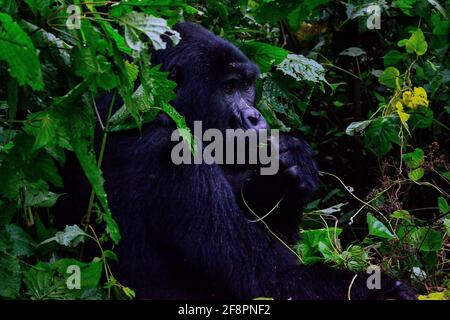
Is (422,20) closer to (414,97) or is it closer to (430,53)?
(430,53)

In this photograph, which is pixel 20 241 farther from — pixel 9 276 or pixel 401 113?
pixel 401 113

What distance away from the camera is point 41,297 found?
2.99 m

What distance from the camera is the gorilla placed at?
11.6 ft

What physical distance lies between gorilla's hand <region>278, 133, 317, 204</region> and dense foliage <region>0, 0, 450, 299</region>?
0.53ft

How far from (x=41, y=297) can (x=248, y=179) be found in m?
1.41

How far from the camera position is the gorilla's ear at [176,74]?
390 cm

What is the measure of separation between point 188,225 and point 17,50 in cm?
141

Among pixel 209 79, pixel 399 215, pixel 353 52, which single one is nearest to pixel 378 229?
pixel 399 215

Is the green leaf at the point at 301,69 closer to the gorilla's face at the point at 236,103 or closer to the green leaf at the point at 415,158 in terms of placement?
the gorilla's face at the point at 236,103

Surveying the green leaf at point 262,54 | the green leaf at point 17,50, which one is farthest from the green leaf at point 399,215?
the green leaf at point 17,50

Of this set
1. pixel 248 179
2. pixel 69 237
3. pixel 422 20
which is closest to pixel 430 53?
pixel 422 20

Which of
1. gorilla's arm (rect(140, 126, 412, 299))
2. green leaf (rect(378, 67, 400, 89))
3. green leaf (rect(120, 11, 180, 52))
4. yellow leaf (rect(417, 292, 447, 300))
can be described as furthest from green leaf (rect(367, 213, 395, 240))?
green leaf (rect(120, 11, 180, 52))

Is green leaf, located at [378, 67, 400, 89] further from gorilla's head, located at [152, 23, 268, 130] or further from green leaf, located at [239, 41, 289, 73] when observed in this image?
gorilla's head, located at [152, 23, 268, 130]

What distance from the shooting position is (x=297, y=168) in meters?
4.09
